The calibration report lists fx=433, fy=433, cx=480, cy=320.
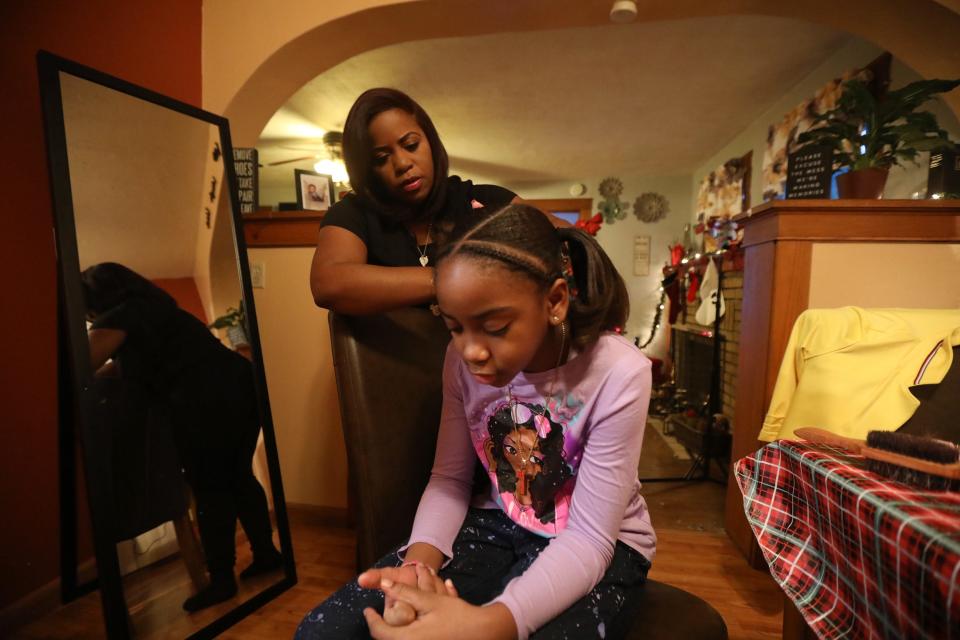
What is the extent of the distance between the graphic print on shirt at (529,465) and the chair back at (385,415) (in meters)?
0.15

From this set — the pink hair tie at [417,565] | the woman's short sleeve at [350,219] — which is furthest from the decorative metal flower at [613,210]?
the pink hair tie at [417,565]

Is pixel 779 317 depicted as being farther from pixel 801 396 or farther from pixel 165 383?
pixel 165 383

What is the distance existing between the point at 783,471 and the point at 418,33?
1.85 meters

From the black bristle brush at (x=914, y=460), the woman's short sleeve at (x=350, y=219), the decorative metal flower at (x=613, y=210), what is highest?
the decorative metal flower at (x=613, y=210)

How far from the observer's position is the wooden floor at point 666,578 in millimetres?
1223

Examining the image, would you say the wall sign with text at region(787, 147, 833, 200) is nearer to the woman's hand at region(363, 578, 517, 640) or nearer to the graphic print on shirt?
the graphic print on shirt

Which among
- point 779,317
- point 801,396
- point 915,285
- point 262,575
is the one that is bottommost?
point 262,575

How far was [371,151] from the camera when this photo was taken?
3.05 feet

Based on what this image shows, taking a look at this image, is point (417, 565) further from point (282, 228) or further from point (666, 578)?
point (282, 228)

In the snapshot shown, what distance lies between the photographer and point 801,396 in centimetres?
119

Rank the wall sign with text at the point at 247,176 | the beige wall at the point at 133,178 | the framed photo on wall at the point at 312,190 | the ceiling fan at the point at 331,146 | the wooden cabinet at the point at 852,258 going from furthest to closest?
the ceiling fan at the point at 331,146 → the framed photo on wall at the point at 312,190 → the wall sign with text at the point at 247,176 → the wooden cabinet at the point at 852,258 → the beige wall at the point at 133,178

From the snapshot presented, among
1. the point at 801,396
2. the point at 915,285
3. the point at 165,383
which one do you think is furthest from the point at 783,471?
the point at 165,383

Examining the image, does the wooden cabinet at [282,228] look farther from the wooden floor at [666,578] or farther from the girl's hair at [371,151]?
the wooden floor at [666,578]

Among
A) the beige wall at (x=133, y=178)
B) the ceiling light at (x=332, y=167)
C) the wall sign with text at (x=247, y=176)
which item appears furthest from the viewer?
the ceiling light at (x=332, y=167)
